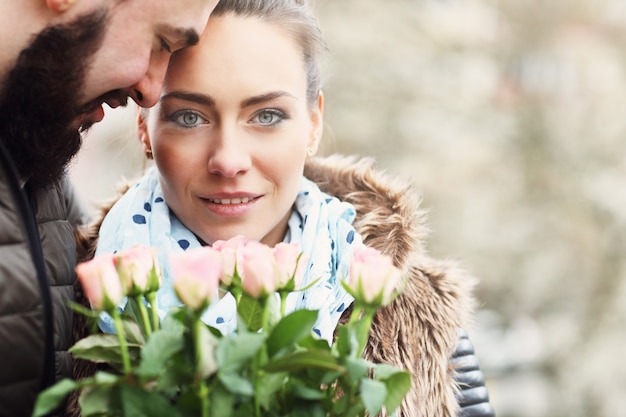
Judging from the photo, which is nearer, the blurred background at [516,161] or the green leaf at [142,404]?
the green leaf at [142,404]

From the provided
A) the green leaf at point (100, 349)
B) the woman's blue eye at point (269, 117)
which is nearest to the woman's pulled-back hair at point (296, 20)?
the woman's blue eye at point (269, 117)

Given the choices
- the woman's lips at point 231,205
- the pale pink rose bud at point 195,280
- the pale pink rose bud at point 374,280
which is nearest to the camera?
the pale pink rose bud at point 195,280

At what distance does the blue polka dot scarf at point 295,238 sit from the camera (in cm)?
168

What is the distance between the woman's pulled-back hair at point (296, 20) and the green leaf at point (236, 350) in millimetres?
865

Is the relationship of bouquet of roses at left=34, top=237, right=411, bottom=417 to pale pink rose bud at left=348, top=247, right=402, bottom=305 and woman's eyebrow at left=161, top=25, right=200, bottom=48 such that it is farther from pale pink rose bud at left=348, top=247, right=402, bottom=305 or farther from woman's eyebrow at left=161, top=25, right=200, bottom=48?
woman's eyebrow at left=161, top=25, right=200, bottom=48

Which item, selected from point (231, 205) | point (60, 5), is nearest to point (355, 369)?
point (231, 205)

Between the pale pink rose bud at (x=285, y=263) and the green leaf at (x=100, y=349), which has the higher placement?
the pale pink rose bud at (x=285, y=263)

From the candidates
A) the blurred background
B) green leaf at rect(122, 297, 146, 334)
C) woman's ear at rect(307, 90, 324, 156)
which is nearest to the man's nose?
woman's ear at rect(307, 90, 324, 156)

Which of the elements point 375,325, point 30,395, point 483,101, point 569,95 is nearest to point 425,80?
point 483,101

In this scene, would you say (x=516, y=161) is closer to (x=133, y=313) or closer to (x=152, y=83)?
(x=152, y=83)

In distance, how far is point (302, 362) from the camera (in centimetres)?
107

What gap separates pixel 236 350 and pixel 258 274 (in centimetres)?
11

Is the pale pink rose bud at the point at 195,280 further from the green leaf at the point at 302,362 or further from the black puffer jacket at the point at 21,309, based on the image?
the black puffer jacket at the point at 21,309

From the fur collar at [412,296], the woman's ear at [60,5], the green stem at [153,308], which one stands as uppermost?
the woman's ear at [60,5]
